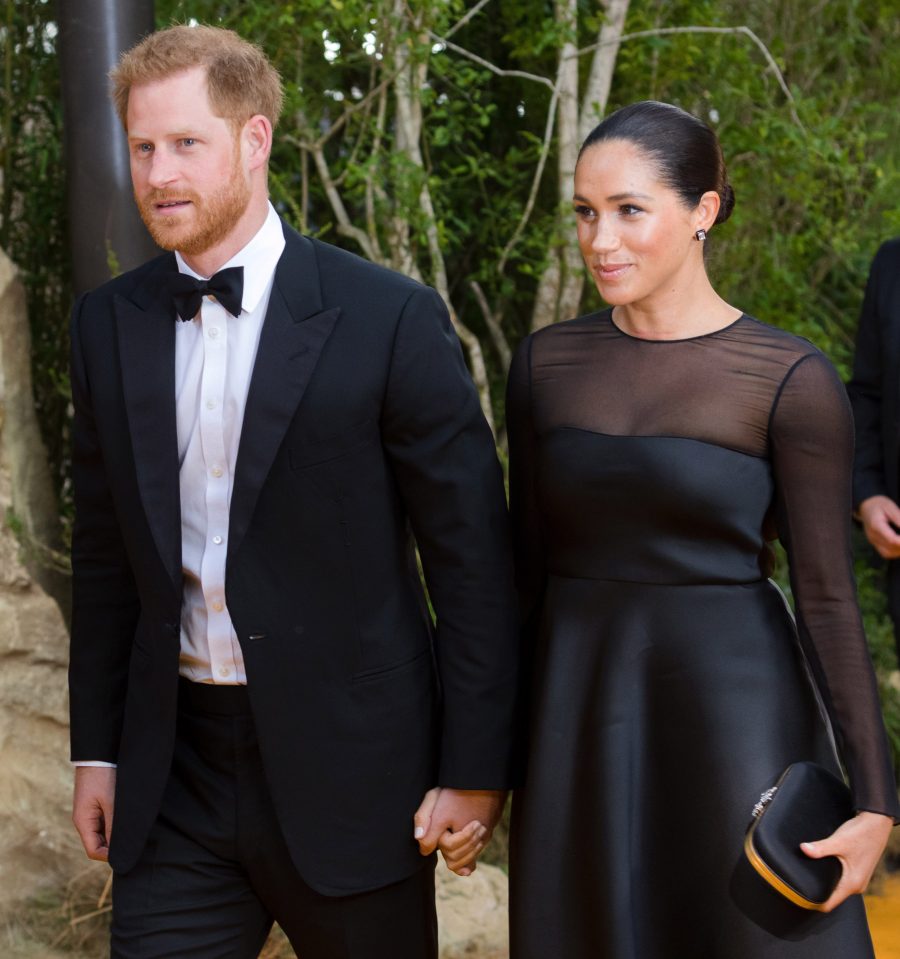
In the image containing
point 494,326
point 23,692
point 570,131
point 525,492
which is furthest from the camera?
point 494,326

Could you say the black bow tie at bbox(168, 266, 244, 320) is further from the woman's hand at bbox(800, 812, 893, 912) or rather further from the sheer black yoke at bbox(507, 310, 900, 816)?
the woman's hand at bbox(800, 812, 893, 912)

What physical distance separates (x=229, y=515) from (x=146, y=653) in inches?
13.7

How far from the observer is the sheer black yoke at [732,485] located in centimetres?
231

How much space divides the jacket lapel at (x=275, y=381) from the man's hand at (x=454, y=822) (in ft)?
1.83

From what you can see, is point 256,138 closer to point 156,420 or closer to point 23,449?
point 156,420

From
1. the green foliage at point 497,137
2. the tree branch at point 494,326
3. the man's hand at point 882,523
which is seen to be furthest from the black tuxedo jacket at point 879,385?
the tree branch at point 494,326

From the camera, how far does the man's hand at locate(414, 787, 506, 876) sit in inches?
96.0

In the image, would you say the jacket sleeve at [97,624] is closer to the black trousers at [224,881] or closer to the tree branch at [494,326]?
the black trousers at [224,881]

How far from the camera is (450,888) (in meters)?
4.16

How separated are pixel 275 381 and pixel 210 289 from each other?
0.19 meters

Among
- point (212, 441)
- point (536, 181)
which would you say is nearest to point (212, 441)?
point (212, 441)

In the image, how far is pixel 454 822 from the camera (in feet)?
8.02

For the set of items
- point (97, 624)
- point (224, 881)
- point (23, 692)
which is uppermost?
point (97, 624)

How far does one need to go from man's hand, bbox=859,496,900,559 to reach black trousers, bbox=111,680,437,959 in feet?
5.97
